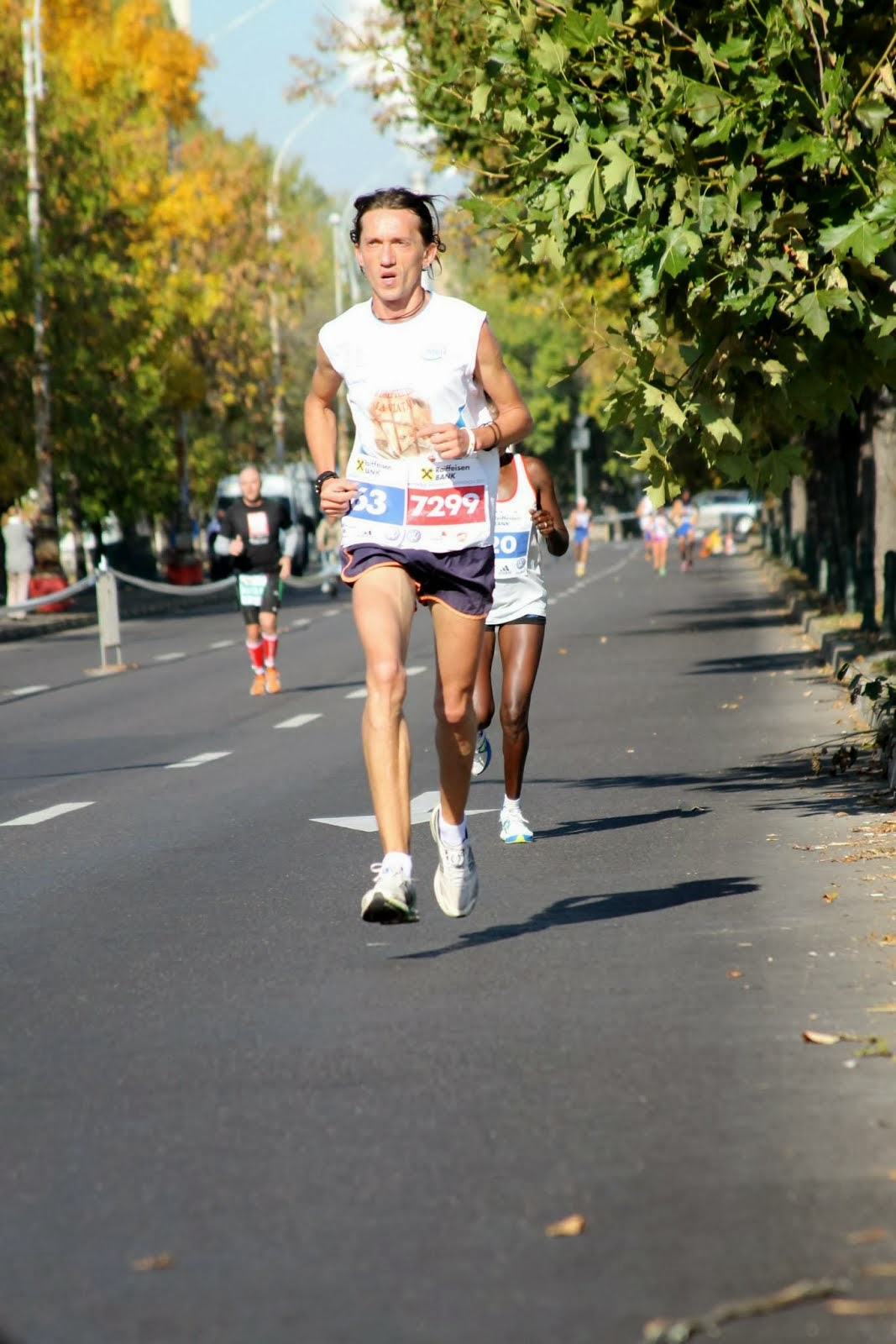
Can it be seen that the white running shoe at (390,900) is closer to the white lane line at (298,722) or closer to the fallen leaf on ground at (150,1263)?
the fallen leaf on ground at (150,1263)

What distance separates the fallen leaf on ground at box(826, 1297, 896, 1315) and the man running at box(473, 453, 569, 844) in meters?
6.24

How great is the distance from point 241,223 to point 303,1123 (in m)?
58.2

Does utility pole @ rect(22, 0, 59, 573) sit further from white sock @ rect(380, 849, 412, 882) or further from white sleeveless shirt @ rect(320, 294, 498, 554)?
white sock @ rect(380, 849, 412, 882)

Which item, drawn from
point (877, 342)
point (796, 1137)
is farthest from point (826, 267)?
point (796, 1137)

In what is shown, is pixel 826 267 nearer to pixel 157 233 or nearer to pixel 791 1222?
pixel 791 1222

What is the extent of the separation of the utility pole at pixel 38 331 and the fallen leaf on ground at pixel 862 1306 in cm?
3759

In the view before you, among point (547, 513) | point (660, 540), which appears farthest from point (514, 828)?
point (660, 540)

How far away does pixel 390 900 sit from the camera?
21.7 feet

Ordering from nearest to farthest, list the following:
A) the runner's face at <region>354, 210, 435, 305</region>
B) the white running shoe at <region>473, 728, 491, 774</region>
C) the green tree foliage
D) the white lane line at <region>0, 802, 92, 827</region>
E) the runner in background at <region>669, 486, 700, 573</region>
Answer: the runner's face at <region>354, 210, 435, 305</region>
the green tree foliage
the white running shoe at <region>473, 728, 491, 774</region>
the white lane line at <region>0, 802, 92, 827</region>
the runner in background at <region>669, 486, 700, 573</region>

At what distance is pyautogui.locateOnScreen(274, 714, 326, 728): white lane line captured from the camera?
679 inches

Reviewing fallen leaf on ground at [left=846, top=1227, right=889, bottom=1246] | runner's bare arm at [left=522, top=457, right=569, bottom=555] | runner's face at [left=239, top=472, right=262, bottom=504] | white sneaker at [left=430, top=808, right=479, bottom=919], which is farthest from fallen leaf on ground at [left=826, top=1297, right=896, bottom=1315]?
runner's face at [left=239, top=472, right=262, bottom=504]

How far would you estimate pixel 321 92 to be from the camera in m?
28.7

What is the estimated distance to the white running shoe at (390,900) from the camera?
6621 mm

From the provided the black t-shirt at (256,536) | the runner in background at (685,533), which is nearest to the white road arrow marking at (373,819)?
the black t-shirt at (256,536)
